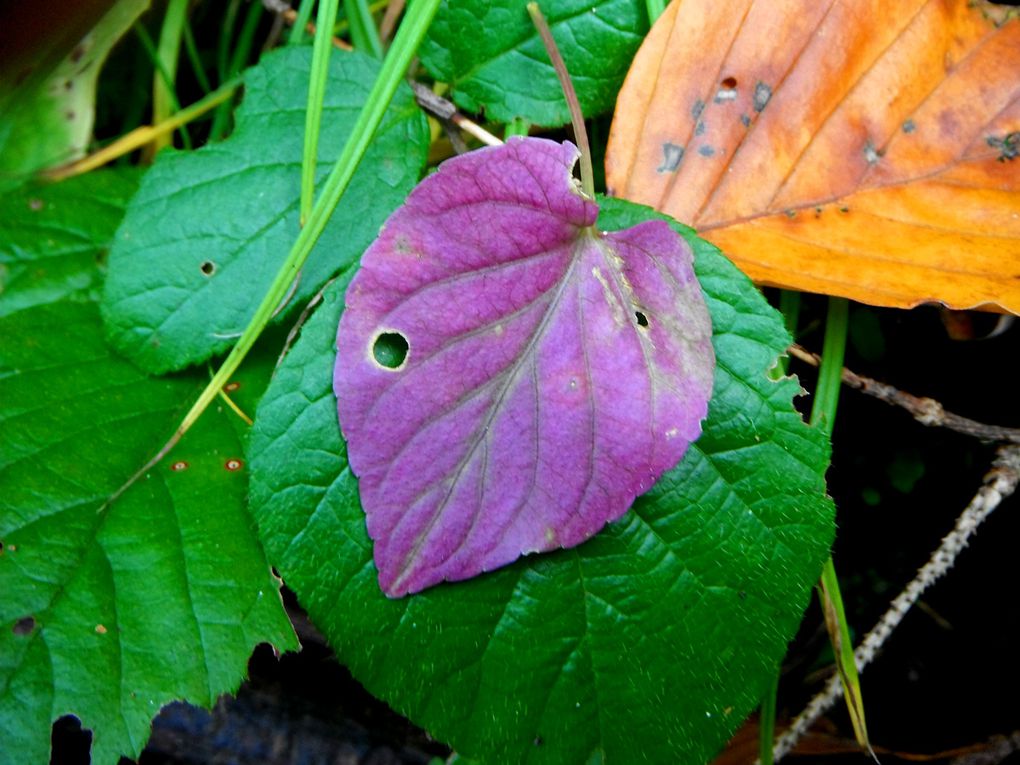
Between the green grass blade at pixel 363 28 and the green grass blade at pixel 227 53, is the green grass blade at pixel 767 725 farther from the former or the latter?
the green grass blade at pixel 227 53

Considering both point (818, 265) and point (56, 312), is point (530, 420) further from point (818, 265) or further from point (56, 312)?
point (56, 312)

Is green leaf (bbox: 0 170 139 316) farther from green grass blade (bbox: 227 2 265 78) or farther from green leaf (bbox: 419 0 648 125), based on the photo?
green leaf (bbox: 419 0 648 125)

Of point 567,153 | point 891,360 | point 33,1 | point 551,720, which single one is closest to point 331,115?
point 567,153

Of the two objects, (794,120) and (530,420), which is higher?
(794,120)

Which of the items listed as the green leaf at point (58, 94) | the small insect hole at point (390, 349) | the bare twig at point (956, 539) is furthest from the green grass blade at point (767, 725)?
the green leaf at point (58, 94)

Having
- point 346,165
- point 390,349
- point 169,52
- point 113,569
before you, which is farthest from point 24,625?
point 169,52

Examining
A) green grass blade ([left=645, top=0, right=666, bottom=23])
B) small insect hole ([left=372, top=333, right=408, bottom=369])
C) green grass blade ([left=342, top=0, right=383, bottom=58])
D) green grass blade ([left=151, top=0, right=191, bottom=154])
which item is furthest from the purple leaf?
green grass blade ([left=151, top=0, right=191, bottom=154])

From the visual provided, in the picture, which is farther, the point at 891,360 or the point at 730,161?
the point at 891,360
